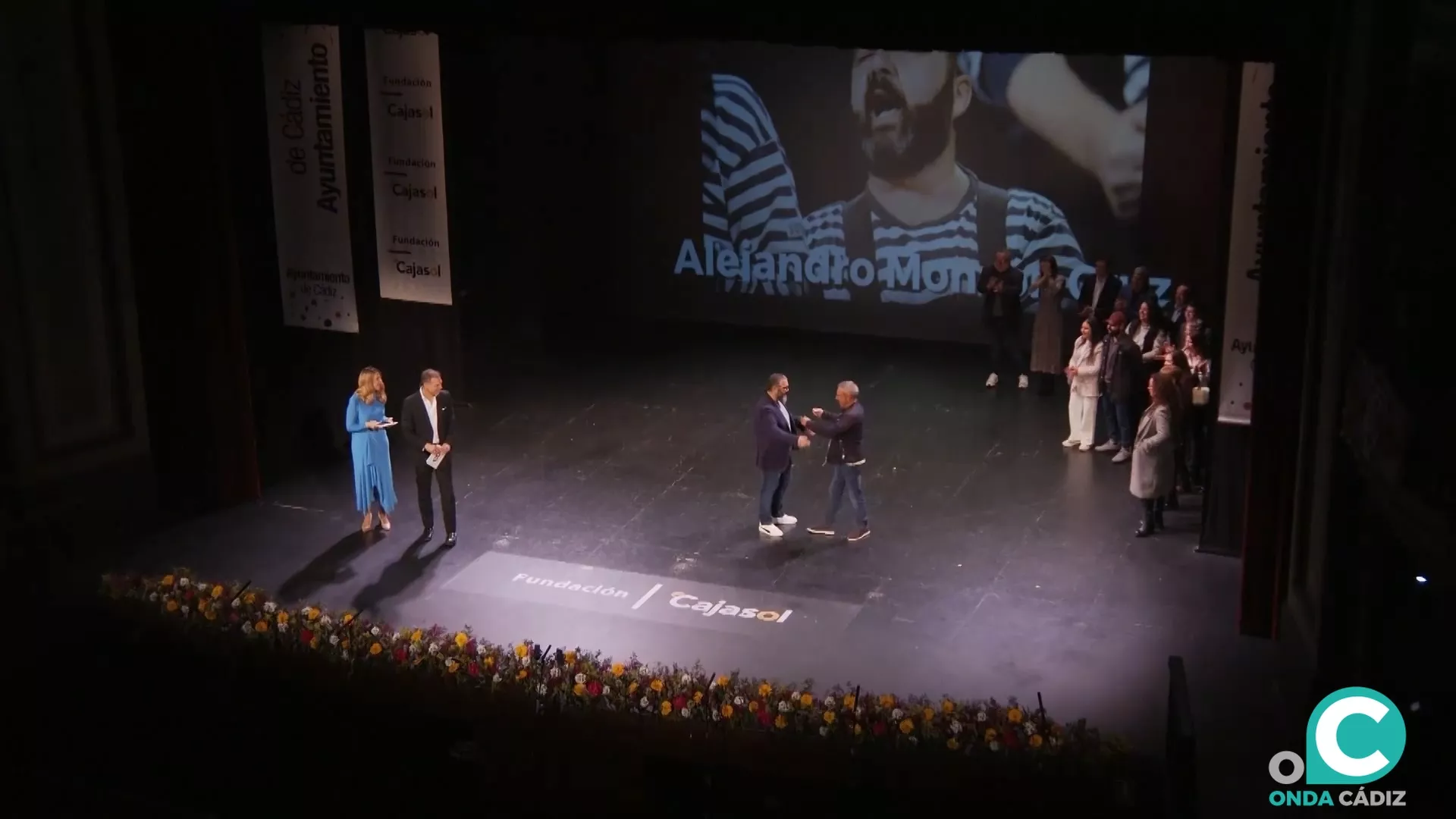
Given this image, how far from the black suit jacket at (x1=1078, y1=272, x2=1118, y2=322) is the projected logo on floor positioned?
500 centimetres

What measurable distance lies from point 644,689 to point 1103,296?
7005 mm

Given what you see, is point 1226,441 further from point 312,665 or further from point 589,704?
point 312,665

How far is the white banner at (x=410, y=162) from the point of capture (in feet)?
35.3

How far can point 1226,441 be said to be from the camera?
32.9 feet

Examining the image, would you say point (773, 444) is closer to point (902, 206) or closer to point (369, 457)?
point (369, 457)

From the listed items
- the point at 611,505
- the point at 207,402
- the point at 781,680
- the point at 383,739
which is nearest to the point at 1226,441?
the point at 781,680

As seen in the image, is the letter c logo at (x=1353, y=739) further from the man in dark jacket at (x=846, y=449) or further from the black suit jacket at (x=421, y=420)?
the black suit jacket at (x=421, y=420)

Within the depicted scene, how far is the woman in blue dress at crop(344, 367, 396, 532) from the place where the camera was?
10.5m

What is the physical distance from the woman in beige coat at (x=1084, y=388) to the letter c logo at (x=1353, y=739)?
208 inches

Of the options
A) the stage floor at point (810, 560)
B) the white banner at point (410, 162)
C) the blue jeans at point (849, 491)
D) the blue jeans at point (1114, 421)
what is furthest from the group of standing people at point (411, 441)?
the blue jeans at point (1114, 421)

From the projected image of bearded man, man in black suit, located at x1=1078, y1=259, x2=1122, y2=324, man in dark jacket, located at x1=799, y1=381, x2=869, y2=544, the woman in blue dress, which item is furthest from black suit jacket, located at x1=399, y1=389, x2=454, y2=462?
the projected image of bearded man

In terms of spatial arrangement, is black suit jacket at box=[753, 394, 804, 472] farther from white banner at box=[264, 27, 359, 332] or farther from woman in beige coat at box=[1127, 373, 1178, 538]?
white banner at box=[264, 27, 359, 332]

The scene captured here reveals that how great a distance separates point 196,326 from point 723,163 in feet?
23.8

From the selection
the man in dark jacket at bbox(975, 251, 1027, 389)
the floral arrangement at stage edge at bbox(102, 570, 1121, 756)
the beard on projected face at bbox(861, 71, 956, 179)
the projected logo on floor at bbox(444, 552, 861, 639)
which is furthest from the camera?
the beard on projected face at bbox(861, 71, 956, 179)
